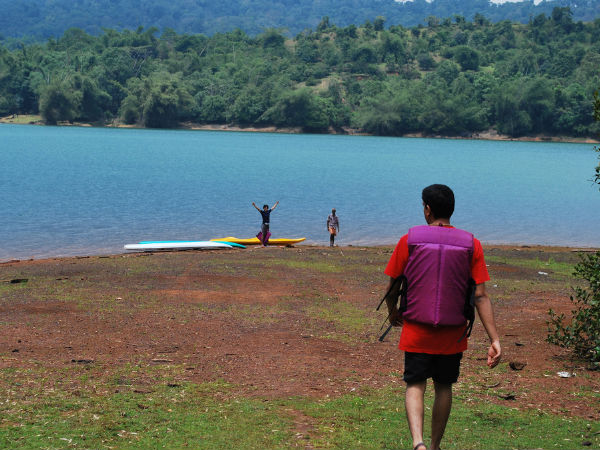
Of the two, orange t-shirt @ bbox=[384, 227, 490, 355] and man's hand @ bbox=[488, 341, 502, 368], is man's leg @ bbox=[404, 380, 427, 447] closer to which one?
orange t-shirt @ bbox=[384, 227, 490, 355]

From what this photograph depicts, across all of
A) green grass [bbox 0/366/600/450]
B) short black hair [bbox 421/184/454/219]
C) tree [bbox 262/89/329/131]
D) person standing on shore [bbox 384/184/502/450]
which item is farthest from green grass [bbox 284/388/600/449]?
tree [bbox 262/89/329/131]

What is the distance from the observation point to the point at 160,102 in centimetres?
15450

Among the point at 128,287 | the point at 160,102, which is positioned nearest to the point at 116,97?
the point at 160,102

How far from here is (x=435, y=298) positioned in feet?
19.4

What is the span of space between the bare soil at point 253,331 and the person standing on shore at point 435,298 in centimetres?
311

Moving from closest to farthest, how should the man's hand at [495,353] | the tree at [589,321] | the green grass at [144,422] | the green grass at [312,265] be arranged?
1. the man's hand at [495,353]
2. the green grass at [144,422]
3. the tree at [589,321]
4. the green grass at [312,265]

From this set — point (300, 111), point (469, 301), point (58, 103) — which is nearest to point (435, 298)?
point (469, 301)

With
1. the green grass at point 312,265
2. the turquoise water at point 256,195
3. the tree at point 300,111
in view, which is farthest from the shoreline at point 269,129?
the green grass at point 312,265

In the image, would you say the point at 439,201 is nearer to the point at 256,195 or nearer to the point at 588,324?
the point at 588,324

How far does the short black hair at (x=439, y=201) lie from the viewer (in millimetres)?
6141

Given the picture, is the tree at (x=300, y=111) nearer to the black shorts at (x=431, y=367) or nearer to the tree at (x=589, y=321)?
the tree at (x=589, y=321)

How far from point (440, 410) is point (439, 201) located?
5.47 ft

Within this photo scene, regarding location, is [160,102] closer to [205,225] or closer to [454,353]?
[205,225]

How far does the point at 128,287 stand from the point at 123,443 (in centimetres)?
Result: 992
